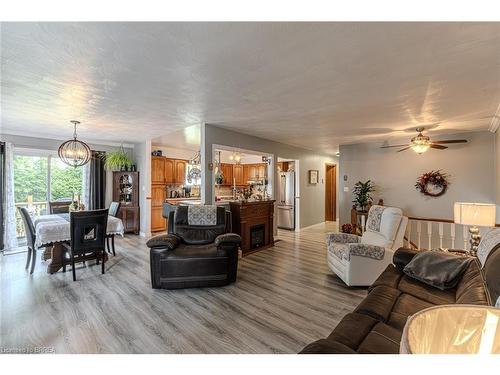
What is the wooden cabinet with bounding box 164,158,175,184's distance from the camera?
6.93 m

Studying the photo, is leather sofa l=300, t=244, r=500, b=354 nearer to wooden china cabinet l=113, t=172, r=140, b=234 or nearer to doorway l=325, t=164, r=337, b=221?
wooden china cabinet l=113, t=172, r=140, b=234

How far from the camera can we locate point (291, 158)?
6.63 metres

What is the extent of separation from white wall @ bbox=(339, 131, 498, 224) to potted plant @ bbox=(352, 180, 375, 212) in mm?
148

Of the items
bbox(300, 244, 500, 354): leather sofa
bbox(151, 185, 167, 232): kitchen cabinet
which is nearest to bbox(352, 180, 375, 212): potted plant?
bbox(300, 244, 500, 354): leather sofa

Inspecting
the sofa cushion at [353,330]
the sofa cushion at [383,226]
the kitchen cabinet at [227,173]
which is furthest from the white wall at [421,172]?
the sofa cushion at [353,330]

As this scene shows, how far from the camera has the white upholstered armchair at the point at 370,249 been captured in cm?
303

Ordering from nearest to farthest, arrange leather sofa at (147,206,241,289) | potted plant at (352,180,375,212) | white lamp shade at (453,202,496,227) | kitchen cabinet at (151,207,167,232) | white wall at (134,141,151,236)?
white lamp shade at (453,202,496,227)
leather sofa at (147,206,241,289)
potted plant at (352,180,375,212)
white wall at (134,141,151,236)
kitchen cabinet at (151,207,167,232)

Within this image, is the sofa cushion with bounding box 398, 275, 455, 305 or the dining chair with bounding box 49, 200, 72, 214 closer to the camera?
the sofa cushion with bounding box 398, 275, 455, 305

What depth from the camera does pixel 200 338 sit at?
6.82 feet

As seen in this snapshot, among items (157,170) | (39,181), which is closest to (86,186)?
(39,181)

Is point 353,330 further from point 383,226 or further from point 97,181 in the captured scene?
point 97,181

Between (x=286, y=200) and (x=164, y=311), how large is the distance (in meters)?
5.04
